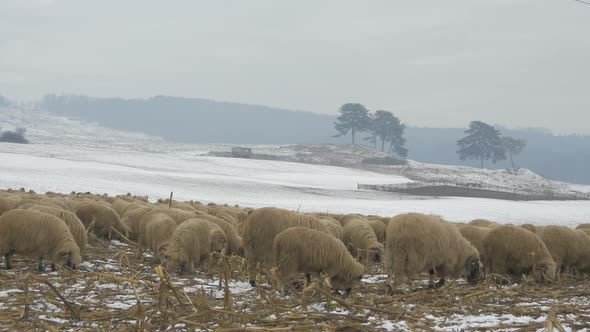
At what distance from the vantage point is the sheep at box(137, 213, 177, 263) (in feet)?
41.3

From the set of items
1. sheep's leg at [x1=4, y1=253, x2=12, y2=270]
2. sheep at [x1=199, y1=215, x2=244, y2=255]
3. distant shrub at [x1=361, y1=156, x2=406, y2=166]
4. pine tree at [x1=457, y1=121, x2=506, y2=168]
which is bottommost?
sheep's leg at [x1=4, y1=253, x2=12, y2=270]

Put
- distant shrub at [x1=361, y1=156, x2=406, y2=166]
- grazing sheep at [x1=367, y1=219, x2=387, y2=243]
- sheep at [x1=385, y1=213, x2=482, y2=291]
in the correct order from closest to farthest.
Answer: sheep at [x1=385, y1=213, x2=482, y2=291] → grazing sheep at [x1=367, y1=219, x2=387, y2=243] → distant shrub at [x1=361, y1=156, x2=406, y2=166]

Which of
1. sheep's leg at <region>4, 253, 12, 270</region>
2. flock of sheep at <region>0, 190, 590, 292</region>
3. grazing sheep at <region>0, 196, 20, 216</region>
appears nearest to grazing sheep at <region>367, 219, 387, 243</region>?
flock of sheep at <region>0, 190, 590, 292</region>

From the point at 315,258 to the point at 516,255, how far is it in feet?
14.3

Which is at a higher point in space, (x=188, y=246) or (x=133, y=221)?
(x=188, y=246)

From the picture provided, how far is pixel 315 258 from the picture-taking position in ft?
30.0

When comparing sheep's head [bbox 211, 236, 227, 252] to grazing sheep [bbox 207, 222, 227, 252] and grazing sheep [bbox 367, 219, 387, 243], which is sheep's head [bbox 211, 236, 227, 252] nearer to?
grazing sheep [bbox 207, 222, 227, 252]

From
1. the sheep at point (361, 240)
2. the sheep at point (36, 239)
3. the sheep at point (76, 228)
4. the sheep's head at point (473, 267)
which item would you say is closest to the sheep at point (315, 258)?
the sheep's head at point (473, 267)

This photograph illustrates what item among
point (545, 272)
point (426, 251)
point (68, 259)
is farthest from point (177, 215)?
point (545, 272)

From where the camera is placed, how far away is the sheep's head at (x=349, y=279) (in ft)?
30.3

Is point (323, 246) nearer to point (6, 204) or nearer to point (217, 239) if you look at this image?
point (217, 239)

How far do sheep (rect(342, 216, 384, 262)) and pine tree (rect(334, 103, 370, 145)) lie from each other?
136699 millimetres

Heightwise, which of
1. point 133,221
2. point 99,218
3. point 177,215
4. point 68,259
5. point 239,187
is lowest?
point 239,187

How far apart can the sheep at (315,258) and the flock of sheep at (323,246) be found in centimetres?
2
